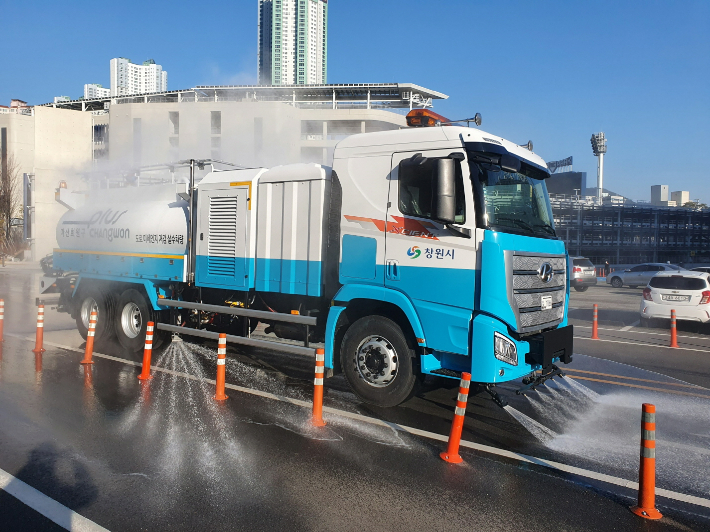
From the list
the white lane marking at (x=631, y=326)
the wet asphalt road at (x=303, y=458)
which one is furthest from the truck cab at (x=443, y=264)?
the white lane marking at (x=631, y=326)

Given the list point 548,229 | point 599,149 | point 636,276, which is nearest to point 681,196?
point 599,149

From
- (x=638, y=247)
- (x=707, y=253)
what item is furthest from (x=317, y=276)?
(x=707, y=253)

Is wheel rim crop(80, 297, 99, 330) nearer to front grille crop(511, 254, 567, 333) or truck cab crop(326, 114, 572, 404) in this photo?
truck cab crop(326, 114, 572, 404)

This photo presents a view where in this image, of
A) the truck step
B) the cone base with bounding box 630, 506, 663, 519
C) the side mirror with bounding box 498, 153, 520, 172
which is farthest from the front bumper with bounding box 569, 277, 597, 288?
the cone base with bounding box 630, 506, 663, 519

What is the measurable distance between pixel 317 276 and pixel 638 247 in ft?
252

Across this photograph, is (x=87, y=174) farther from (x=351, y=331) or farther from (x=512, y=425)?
(x=512, y=425)

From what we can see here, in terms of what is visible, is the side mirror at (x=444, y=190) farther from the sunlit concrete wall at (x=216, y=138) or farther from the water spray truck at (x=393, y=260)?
the sunlit concrete wall at (x=216, y=138)

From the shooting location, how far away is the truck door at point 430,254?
19.6 ft

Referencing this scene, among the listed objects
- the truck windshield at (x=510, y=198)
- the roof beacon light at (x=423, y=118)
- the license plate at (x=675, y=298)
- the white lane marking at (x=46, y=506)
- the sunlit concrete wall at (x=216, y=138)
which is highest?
the sunlit concrete wall at (x=216, y=138)

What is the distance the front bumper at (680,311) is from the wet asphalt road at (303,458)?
23.6 feet

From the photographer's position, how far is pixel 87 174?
12.9 meters

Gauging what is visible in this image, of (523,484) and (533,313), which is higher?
(533,313)

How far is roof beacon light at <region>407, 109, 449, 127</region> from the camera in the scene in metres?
6.99

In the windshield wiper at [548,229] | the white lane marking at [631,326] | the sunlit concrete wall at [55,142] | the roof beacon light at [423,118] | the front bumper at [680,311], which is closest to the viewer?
the windshield wiper at [548,229]
